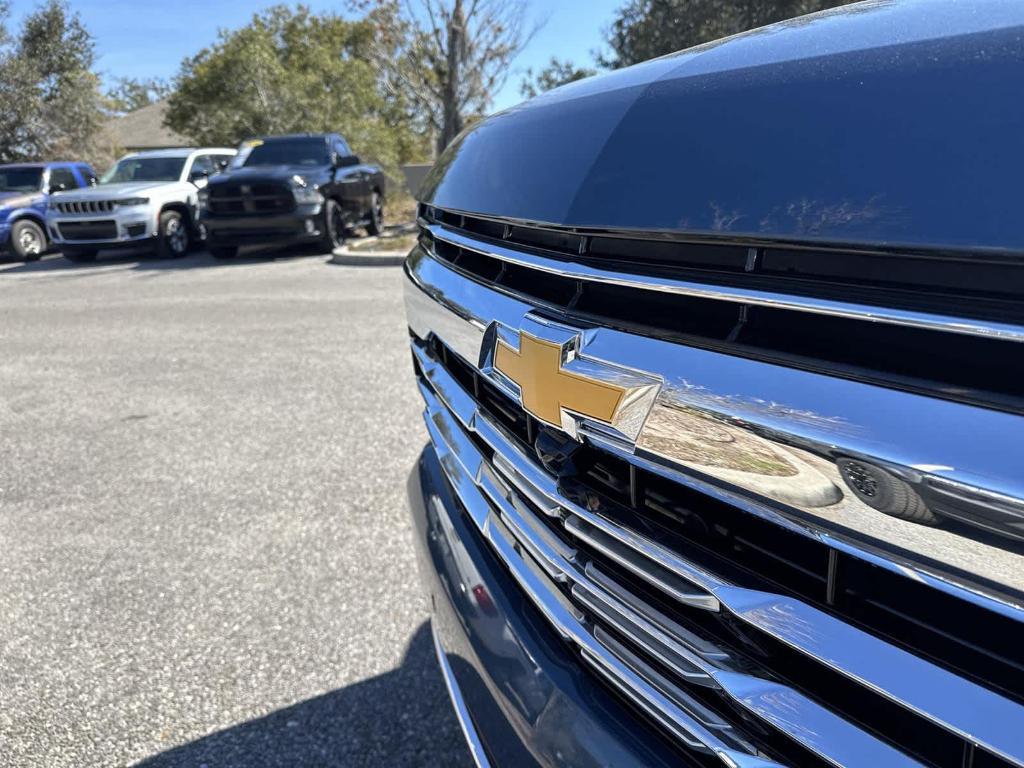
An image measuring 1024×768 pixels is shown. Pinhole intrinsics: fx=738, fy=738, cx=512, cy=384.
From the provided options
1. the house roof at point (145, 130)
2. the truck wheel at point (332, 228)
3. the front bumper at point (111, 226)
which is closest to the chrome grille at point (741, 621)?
the truck wheel at point (332, 228)

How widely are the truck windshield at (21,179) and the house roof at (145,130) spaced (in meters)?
28.4

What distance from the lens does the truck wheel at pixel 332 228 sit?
40.1ft

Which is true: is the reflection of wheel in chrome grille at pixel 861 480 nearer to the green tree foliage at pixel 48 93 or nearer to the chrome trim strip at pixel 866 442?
the chrome trim strip at pixel 866 442

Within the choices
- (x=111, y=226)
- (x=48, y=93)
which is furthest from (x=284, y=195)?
(x=48, y=93)

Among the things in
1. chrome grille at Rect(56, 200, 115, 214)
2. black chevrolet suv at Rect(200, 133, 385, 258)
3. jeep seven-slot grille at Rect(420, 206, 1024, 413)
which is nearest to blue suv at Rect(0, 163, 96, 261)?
chrome grille at Rect(56, 200, 115, 214)

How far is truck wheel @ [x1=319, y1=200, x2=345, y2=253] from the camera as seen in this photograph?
1222cm

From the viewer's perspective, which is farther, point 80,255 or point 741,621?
point 80,255

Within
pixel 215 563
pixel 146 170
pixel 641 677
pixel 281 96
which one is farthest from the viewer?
pixel 281 96

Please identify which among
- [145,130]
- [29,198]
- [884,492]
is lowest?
[884,492]

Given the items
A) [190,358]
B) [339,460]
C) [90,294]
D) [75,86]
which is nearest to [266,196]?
[90,294]

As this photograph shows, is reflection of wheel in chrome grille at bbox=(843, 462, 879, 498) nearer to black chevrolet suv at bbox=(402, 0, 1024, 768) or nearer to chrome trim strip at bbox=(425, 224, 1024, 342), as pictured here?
black chevrolet suv at bbox=(402, 0, 1024, 768)

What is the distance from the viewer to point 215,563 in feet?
10.1

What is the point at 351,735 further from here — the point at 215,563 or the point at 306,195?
the point at 306,195

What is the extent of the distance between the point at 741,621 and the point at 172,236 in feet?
45.6
